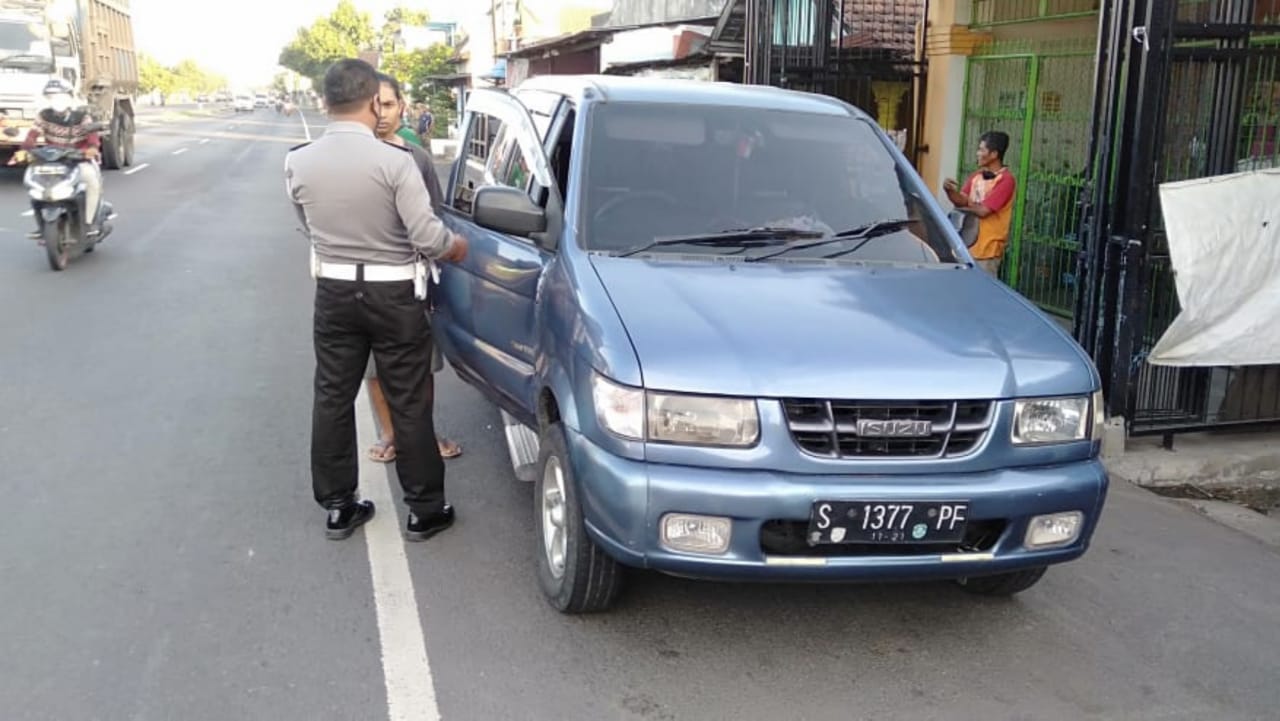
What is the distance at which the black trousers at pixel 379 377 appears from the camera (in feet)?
14.3

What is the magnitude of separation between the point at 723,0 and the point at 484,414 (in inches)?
564

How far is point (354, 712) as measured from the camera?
324cm

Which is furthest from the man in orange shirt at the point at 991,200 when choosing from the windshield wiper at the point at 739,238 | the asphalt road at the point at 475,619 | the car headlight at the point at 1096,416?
the car headlight at the point at 1096,416

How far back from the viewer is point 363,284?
431 centimetres

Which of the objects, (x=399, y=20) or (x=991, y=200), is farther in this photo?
(x=399, y=20)

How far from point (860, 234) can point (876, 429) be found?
1328mm

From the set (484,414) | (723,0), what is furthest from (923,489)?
(723,0)

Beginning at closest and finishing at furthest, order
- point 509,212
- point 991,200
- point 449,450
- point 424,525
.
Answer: point 509,212 < point 424,525 < point 449,450 < point 991,200

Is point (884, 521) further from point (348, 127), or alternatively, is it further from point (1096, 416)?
point (348, 127)

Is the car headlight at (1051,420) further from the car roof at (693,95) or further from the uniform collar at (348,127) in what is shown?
the uniform collar at (348,127)

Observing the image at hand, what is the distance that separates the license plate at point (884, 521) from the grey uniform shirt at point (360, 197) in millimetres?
1912

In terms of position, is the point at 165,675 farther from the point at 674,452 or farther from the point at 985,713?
Result: the point at 985,713

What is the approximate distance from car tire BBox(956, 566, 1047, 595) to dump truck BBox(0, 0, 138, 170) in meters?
15.6

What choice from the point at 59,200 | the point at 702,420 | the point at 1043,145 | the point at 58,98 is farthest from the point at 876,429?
the point at 58,98
